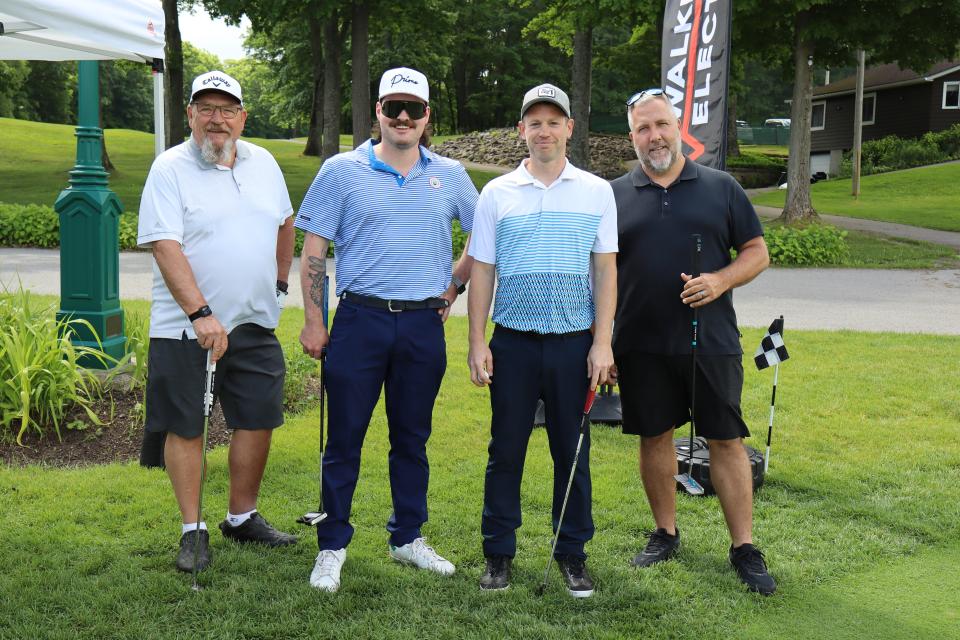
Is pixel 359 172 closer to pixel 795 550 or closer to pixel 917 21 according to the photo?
pixel 795 550

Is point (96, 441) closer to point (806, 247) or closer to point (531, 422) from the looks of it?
point (531, 422)

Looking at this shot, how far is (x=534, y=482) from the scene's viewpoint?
5.20m

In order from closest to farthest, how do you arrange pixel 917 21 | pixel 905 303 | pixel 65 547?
pixel 65 547
pixel 905 303
pixel 917 21

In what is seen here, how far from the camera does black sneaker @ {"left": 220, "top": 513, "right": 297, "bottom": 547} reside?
427 cm

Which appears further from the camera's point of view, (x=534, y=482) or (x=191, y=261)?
(x=534, y=482)

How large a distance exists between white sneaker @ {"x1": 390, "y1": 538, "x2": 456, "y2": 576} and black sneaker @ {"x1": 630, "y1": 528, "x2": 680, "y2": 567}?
86cm

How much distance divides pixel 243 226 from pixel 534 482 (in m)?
2.31

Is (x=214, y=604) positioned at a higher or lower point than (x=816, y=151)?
lower

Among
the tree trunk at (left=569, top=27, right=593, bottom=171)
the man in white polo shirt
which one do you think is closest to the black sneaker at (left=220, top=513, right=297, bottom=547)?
the man in white polo shirt

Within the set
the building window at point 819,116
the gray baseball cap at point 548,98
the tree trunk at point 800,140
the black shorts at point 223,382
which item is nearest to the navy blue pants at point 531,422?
the gray baseball cap at point 548,98

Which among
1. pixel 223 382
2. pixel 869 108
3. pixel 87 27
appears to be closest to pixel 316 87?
pixel 869 108

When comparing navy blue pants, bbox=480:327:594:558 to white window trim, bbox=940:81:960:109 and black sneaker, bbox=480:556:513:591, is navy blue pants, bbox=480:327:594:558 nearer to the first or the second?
black sneaker, bbox=480:556:513:591

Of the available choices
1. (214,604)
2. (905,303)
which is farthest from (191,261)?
(905,303)

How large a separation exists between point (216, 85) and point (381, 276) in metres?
1.07
